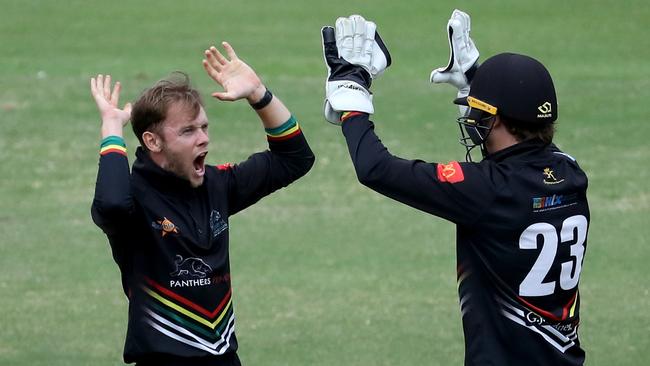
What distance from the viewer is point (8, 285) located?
1062 centimetres

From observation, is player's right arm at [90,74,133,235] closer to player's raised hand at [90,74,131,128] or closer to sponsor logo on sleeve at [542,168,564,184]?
player's raised hand at [90,74,131,128]

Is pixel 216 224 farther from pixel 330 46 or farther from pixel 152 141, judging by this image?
pixel 330 46

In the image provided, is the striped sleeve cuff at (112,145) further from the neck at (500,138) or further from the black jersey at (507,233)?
the neck at (500,138)

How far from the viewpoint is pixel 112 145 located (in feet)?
17.4

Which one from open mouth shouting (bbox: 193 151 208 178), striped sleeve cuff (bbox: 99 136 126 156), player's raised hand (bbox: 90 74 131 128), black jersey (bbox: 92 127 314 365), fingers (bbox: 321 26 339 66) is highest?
fingers (bbox: 321 26 339 66)

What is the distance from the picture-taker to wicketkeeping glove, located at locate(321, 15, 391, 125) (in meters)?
5.24

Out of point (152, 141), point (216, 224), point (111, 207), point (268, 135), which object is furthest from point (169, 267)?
point (268, 135)

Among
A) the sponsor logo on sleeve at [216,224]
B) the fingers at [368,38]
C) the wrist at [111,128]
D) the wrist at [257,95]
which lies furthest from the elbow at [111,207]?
the fingers at [368,38]

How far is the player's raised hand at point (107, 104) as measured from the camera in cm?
541

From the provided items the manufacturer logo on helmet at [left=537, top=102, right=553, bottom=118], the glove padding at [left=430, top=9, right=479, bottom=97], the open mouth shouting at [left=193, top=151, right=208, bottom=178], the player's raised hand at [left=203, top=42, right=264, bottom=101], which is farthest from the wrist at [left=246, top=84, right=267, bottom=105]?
the manufacturer logo on helmet at [left=537, top=102, right=553, bottom=118]

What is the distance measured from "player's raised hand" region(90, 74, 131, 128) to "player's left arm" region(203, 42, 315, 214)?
0.44 metres

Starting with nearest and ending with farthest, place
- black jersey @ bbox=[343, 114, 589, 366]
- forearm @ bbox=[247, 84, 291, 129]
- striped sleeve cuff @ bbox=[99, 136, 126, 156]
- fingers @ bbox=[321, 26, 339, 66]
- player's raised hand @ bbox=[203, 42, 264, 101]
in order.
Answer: black jersey @ bbox=[343, 114, 589, 366] < striped sleeve cuff @ bbox=[99, 136, 126, 156] < fingers @ bbox=[321, 26, 339, 66] < player's raised hand @ bbox=[203, 42, 264, 101] < forearm @ bbox=[247, 84, 291, 129]

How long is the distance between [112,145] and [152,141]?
23 centimetres

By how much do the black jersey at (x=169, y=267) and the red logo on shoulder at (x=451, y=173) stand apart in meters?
1.08
